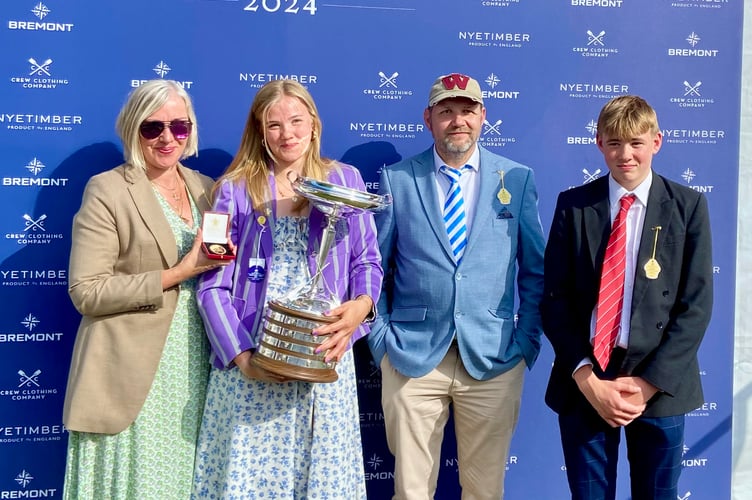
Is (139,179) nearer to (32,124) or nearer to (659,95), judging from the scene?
(32,124)

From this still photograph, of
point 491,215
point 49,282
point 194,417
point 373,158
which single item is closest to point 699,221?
point 491,215

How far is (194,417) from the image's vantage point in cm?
311

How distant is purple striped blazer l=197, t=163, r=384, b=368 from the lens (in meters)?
3.00

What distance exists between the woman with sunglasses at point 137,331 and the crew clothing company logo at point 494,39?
5.31 ft

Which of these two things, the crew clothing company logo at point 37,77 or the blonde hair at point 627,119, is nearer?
the blonde hair at point 627,119

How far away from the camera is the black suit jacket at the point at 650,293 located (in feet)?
9.71

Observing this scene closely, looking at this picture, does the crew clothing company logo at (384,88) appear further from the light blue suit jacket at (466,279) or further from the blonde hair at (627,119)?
the blonde hair at (627,119)

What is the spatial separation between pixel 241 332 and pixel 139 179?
754 millimetres

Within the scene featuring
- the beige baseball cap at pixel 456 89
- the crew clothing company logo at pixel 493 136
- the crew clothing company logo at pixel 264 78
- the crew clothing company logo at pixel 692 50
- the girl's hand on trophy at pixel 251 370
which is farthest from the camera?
the crew clothing company logo at pixel 692 50

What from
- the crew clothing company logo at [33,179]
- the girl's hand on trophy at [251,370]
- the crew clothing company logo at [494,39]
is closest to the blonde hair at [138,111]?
the crew clothing company logo at [33,179]

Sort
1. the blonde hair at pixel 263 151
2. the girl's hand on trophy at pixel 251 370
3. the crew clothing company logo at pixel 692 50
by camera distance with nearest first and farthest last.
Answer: the girl's hand on trophy at pixel 251 370 < the blonde hair at pixel 263 151 < the crew clothing company logo at pixel 692 50

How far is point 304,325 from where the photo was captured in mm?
2801

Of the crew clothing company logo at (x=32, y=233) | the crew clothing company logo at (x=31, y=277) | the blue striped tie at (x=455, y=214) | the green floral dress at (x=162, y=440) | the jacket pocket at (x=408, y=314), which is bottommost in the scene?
the green floral dress at (x=162, y=440)

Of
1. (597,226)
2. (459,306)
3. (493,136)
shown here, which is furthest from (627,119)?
(493,136)
